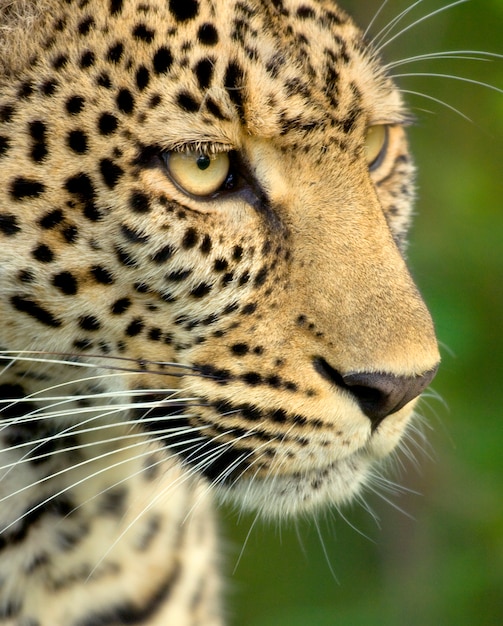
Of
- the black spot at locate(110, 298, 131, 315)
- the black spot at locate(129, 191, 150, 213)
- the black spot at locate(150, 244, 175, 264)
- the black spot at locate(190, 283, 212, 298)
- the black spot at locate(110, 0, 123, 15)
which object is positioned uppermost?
the black spot at locate(110, 0, 123, 15)

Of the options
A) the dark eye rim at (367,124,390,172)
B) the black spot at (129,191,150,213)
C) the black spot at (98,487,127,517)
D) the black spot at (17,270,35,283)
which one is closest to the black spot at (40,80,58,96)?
the black spot at (129,191,150,213)

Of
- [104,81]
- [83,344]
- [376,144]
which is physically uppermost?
[376,144]

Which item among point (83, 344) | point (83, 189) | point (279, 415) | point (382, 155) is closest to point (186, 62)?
point (83, 189)

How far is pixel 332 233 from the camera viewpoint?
2680 millimetres

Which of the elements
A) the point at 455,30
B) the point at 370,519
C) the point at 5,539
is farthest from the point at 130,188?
the point at 370,519

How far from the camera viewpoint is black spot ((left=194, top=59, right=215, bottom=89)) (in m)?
2.55

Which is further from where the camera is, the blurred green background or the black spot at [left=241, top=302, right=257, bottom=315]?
the blurred green background

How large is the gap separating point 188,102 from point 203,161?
15 cm

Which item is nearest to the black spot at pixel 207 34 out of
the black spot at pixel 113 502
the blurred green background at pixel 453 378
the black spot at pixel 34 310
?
the black spot at pixel 34 310

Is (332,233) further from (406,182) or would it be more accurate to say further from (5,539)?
(5,539)

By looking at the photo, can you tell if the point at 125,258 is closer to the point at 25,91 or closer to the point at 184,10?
the point at 25,91

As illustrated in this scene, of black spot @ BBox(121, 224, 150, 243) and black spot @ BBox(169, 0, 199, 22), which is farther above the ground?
black spot @ BBox(169, 0, 199, 22)

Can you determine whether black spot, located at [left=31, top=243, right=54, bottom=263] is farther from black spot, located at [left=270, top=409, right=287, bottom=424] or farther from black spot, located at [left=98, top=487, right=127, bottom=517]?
black spot, located at [left=98, top=487, right=127, bottom=517]

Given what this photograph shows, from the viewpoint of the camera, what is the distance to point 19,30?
8.73 ft
